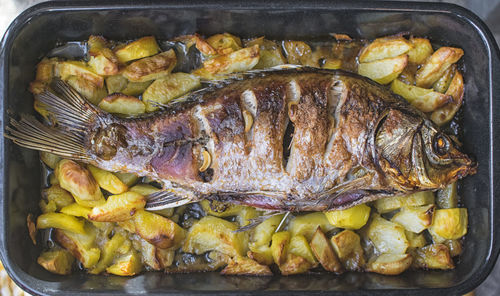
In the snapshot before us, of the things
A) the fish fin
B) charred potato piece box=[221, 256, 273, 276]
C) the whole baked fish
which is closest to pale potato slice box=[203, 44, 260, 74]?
the whole baked fish

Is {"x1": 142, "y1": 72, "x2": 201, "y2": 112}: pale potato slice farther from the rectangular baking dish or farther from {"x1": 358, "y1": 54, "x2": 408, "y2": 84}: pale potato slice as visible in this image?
{"x1": 358, "y1": 54, "x2": 408, "y2": 84}: pale potato slice

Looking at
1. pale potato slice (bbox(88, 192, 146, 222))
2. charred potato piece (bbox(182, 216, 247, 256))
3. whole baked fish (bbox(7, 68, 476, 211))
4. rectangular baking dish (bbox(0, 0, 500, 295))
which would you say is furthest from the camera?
charred potato piece (bbox(182, 216, 247, 256))

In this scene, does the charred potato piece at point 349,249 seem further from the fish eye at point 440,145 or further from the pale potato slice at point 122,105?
the pale potato slice at point 122,105

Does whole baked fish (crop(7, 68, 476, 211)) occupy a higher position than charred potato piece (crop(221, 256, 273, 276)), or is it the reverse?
whole baked fish (crop(7, 68, 476, 211))

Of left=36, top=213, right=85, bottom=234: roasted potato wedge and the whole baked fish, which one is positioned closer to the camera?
the whole baked fish

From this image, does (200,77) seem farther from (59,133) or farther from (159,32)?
(59,133)

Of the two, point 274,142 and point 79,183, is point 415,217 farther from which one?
point 79,183

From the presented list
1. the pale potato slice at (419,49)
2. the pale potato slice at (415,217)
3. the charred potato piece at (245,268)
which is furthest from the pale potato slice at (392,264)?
the pale potato slice at (419,49)

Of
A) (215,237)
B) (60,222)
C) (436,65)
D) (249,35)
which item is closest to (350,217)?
(215,237)

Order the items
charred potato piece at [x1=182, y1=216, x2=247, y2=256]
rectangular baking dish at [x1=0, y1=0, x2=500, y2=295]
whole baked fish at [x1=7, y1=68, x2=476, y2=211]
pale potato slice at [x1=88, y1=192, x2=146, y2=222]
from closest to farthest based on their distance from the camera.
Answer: whole baked fish at [x1=7, y1=68, x2=476, y2=211] → rectangular baking dish at [x1=0, y1=0, x2=500, y2=295] → pale potato slice at [x1=88, y1=192, x2=146, y2=222] → charred potato piece at [x1=182, y1=216, x2=247, y2=256]
